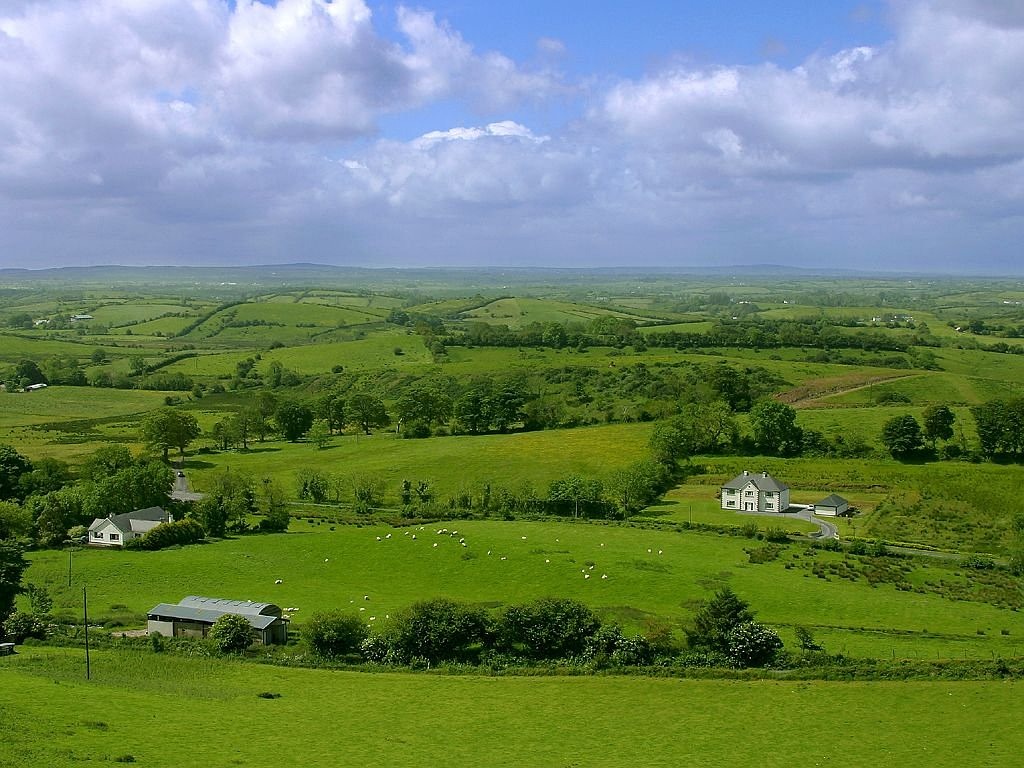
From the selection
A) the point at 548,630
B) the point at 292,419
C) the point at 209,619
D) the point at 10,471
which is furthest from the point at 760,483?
the point at 10,471

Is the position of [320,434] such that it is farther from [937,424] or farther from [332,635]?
[937,424]

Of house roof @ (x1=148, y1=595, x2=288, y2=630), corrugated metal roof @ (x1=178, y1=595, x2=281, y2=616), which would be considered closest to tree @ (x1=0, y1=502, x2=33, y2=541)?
corrugated metal roof @ (x1=178, y1=595, x2=281, y2=616)

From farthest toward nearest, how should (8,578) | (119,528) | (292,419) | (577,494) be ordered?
(292,419) < (577,494) < (119,528) < (8,578)

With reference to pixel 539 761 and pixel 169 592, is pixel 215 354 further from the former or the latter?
pixel 539 761

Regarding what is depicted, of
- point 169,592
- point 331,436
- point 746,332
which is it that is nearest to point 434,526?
point 169,592

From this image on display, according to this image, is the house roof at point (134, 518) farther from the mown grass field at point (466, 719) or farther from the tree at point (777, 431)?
the tree at point (777, 431)

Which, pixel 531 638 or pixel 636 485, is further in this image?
pixel 636 485

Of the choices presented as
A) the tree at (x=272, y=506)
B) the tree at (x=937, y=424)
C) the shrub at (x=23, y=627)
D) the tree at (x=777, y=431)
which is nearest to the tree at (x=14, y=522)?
the tree at (x=272, y=506)
